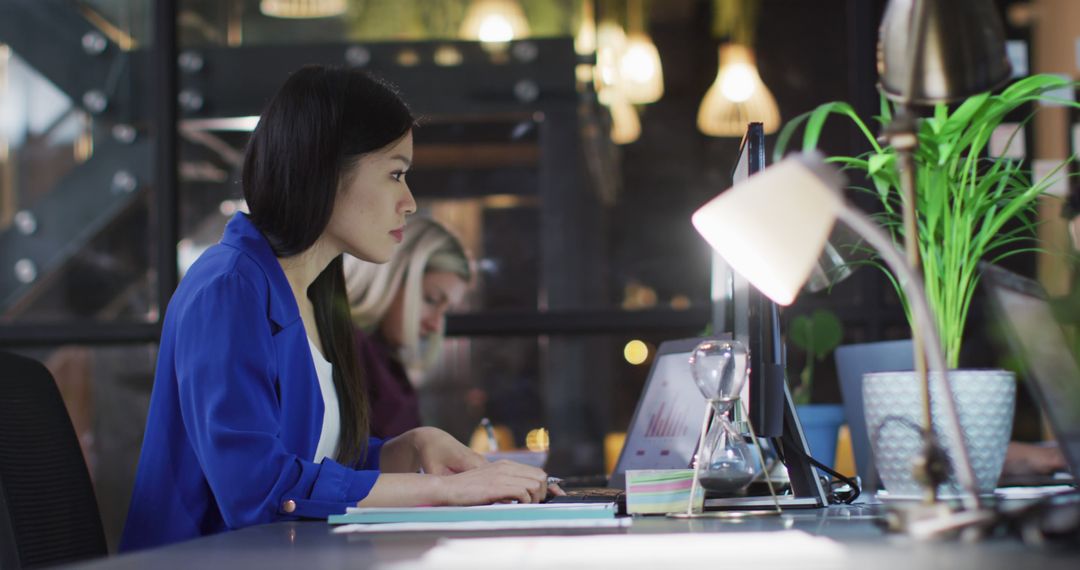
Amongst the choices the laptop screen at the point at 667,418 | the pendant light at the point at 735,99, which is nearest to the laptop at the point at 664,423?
the laptop screen at the point at 667,418

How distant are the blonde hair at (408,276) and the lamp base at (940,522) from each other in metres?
2.04

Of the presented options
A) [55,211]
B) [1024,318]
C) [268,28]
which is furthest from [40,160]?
[1024,318]

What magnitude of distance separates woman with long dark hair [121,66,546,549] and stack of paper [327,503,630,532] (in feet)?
0.42

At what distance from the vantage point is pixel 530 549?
3.42 ft

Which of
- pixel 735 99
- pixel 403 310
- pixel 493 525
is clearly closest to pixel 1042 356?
pixel 493 525

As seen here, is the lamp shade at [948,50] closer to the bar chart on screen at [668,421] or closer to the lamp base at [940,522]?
the lamp base at [940,522]

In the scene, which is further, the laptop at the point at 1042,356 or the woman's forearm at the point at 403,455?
the woman's forearm at the point at 403,455

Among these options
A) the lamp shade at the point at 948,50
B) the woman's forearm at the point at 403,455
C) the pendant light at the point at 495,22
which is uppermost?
the pendant light at the point at 495,22

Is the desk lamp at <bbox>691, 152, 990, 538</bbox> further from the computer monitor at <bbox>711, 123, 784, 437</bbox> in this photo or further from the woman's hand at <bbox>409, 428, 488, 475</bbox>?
the woman's hand at <bbox>409, 428, 488, 475</bbox>

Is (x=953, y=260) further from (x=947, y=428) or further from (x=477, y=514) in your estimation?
(x=477, y=514)

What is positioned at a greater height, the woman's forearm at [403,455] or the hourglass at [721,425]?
the hourglass at [721,425]

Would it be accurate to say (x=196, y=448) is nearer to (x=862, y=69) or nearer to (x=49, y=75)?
(x=862, y=69)

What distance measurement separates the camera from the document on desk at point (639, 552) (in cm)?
92

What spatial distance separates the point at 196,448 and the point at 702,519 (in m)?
0.66
